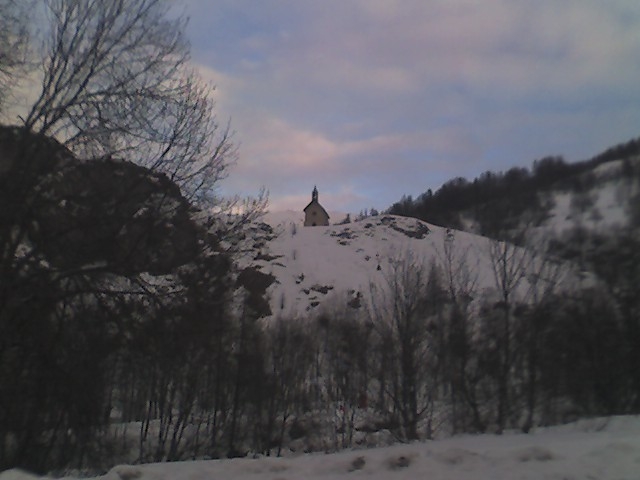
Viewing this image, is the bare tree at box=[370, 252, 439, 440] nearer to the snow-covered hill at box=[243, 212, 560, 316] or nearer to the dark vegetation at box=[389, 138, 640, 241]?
the dark vegetation at box=[389, 138, 640, 241]

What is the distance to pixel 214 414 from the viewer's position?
31375 mm

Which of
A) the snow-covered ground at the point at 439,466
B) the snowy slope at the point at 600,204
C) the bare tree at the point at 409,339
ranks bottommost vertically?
the snow-covered ground at the point at 439,466

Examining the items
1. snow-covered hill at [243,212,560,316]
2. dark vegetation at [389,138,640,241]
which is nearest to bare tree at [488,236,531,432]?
dark vegetation at [389,138,640,241]

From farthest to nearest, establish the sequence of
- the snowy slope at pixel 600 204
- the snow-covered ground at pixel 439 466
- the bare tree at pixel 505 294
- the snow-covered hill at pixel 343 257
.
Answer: the snow-covered hill at pixel 343 257 < the snowy slope at pixel 600 204 < the bare tree at pixel 505 294 < the snow-covered ground at pixel 439 466

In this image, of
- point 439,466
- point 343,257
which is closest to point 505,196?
point 343,257

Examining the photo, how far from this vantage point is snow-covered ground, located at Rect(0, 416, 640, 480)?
7.22 m

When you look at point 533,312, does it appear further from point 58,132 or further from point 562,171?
point 562,171

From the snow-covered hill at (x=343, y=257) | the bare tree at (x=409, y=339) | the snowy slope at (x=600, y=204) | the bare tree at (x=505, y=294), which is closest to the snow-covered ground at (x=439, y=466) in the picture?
the bare tree at (x=505, y=294)

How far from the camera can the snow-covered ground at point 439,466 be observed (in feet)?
23.7

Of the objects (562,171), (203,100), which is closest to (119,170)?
(203,100)

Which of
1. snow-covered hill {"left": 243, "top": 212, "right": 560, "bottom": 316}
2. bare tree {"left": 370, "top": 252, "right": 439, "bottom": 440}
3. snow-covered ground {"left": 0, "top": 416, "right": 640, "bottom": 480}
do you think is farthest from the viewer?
snow-covered hill {"left": 243, "top": 212, "right": 560, "bottom": 316}

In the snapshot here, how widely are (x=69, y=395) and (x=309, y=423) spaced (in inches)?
967

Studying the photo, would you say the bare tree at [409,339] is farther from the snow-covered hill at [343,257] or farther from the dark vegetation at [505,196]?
the snow-covered hill at [343,257]

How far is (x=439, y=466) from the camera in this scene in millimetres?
7699
